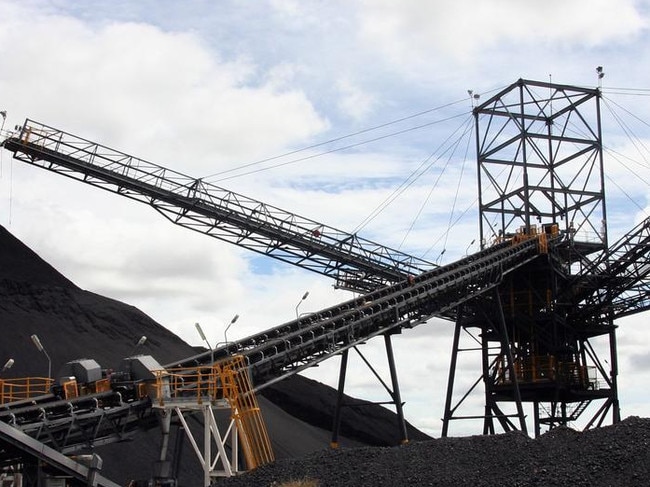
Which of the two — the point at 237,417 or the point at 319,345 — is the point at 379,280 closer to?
the point at 319,345

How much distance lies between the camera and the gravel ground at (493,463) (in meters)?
15.9

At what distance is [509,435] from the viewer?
60.5ft

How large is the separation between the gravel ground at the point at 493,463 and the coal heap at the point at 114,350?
536 inches

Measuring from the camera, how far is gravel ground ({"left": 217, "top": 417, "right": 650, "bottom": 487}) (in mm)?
15859

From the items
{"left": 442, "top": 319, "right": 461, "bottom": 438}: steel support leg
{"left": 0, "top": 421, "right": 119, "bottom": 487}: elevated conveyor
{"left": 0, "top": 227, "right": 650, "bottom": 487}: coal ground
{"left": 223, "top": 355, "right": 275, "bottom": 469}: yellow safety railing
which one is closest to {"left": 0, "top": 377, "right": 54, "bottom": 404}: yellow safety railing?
{"left": 0, "top": 421, "right": 119, "bottom": 487}: elevated conveyor

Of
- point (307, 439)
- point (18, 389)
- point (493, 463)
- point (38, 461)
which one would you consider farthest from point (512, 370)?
point (38, 461)

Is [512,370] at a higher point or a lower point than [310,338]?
higher

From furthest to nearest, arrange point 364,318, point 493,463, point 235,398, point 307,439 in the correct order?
point 307,439
point 364,318
point 235,398
point 493,463

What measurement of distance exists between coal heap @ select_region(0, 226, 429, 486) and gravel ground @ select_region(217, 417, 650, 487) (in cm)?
1361

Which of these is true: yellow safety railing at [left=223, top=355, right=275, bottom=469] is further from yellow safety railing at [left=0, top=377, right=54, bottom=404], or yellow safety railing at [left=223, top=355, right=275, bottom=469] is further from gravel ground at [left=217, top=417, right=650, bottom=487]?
yellow safety railing at [left=0, top=377, right=54, bottom=404]

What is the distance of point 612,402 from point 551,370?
3.15 m

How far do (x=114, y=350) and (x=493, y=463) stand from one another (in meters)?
25.0

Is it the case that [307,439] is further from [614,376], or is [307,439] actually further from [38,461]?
[38,461]

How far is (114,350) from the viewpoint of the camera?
38.8 meters
